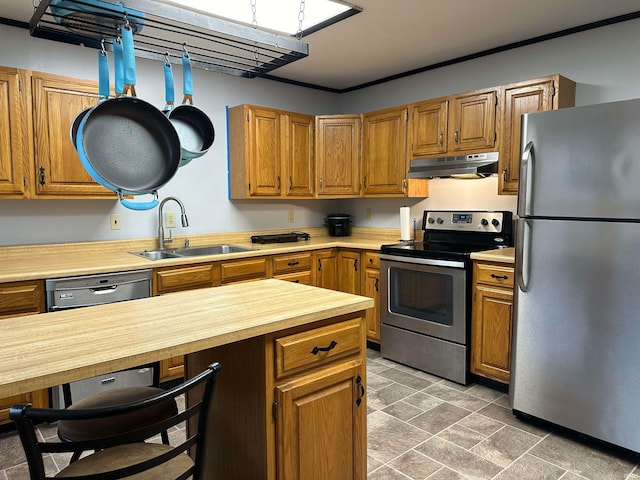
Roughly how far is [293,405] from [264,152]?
2.73 meters

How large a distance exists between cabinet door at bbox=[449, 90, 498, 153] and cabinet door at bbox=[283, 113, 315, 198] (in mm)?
1312

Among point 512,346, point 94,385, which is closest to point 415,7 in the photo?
point 512,346

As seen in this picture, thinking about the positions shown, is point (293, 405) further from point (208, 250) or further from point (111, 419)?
point (208, 250)

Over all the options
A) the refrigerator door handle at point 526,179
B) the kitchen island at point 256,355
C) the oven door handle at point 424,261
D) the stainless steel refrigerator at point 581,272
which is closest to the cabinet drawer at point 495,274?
the oven door handle at point 424,261

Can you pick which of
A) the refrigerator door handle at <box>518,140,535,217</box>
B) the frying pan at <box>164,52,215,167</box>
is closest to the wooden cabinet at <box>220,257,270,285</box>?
the frying pan at <box>164,52,215,167</box>

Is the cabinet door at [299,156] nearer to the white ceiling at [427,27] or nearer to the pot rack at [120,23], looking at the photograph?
the white ceiling at [427,27]

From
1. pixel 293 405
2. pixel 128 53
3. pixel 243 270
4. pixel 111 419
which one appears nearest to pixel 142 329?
pixel 111 419

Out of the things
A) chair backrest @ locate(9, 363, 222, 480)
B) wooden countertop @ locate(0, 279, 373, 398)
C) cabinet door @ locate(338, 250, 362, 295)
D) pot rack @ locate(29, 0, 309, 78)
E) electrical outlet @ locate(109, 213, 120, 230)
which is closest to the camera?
chair backrest @ locate(9, 363, 222, 480)

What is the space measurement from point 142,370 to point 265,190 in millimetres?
1790

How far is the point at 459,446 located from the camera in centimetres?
237

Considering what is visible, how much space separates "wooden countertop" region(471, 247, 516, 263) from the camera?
9.37ft

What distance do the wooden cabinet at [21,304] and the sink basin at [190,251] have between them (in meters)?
0.78

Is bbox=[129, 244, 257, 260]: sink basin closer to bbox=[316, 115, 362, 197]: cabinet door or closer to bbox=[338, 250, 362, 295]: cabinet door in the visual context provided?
bbox=[338, 250, 362, 295]: cabinet door

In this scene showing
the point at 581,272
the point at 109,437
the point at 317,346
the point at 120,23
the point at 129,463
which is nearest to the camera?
the point at 109,437
